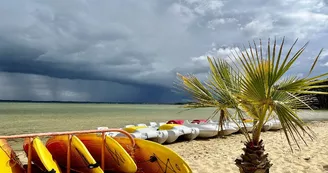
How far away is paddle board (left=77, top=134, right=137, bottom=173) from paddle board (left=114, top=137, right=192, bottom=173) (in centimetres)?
29

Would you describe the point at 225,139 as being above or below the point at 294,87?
below

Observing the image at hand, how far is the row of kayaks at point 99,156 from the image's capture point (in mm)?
4320

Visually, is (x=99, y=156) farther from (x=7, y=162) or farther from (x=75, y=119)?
(x=75, y=119)

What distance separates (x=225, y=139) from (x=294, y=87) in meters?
7.12

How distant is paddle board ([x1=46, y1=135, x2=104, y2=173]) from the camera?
4273 millimetres

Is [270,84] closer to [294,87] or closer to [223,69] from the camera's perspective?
[294,87]

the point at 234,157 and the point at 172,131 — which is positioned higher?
the point at 172,131

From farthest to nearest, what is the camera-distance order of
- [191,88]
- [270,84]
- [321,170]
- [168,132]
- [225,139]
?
1. [225,139]
2. [168,132]
3. [321,170]
4. [191,88]
5. [270,84]

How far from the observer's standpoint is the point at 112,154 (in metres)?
4.85

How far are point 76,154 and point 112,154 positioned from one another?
0.56 metres

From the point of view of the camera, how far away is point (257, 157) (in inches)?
164

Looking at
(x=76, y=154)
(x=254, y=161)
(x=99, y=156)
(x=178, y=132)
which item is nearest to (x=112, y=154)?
(x=99, y=156)

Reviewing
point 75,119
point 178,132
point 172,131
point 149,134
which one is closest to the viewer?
point 149,134

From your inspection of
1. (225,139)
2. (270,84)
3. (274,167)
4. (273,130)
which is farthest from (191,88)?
(273,130)
